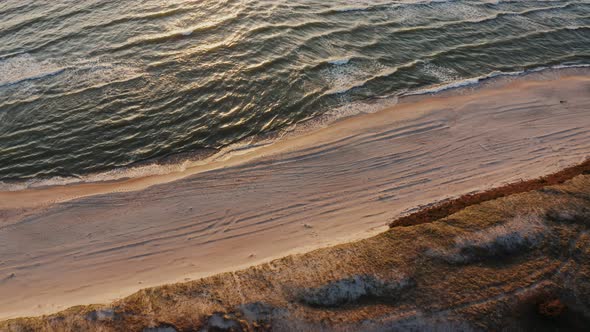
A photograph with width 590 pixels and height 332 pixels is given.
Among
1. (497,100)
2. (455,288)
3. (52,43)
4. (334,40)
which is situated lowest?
(455,288)

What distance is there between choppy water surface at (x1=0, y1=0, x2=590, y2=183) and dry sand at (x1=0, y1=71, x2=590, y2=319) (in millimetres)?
2572

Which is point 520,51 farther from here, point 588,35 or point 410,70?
point 410,70

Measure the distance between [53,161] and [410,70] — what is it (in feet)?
71.6

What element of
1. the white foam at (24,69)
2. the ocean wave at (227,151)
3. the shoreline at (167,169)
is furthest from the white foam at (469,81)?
the white foam at (24,69)

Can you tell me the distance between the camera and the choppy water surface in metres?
20.8

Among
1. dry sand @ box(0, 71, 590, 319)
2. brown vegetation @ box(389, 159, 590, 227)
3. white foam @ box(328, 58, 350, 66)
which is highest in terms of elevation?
white foam @ box(328, 58, 350, 66)

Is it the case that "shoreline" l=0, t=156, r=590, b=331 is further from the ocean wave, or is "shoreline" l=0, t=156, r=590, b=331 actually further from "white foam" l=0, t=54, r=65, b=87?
"white foam" l=0, t=54, r=65, b=87

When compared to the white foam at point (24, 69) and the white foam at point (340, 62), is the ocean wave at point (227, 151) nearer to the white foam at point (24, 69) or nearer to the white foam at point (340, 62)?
the white foam at point (340, 62)

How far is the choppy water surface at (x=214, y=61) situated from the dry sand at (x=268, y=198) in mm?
2572

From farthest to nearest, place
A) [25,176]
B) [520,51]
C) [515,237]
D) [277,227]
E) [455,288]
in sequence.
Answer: [520,51] < [25,176] < [277,227] < [515,237] < [455,288]

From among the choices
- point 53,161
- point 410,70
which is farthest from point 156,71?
point 410,70

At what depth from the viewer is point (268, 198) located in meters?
17.2

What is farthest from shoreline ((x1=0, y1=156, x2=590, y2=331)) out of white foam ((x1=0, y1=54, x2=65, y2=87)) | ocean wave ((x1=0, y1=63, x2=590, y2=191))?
white foam ((x1=0, y1=54, x2=65, y2=87))

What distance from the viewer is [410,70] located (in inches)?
994
